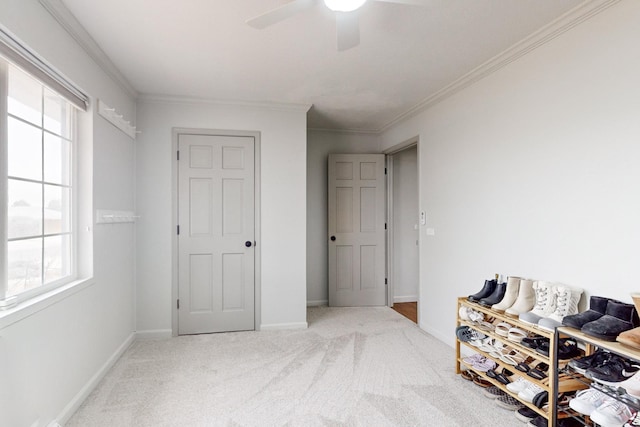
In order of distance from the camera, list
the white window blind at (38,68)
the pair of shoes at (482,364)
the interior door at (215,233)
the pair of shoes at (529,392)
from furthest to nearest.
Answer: the interior door at (215,233), the pair of shoes at (482,364), the pair of shoes at (529,392), the white window blind at (38,68)

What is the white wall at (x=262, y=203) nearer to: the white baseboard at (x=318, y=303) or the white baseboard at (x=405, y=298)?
the white baseboard at (x=318, y=303)

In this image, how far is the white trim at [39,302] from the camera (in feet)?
5.12

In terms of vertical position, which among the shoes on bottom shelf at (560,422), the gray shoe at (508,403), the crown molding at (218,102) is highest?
the crown molding at (218,102)

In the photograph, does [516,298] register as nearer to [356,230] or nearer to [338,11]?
[338,11]

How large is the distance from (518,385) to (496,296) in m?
0.59

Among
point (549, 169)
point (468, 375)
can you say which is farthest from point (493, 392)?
point (549, 169)

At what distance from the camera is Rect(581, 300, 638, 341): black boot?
5.32 feet

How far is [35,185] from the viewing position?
1.94m

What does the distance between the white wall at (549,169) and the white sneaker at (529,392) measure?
2.09 feet

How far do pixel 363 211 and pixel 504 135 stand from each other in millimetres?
2335

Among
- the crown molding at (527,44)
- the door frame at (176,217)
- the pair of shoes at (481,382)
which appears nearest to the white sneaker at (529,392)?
the pair of shoes at (481,382)

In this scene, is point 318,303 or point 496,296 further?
point 318,303

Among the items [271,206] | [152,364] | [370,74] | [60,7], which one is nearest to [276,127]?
[271,206]

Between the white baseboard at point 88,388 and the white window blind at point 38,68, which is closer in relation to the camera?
the white window blind at point 38,68
